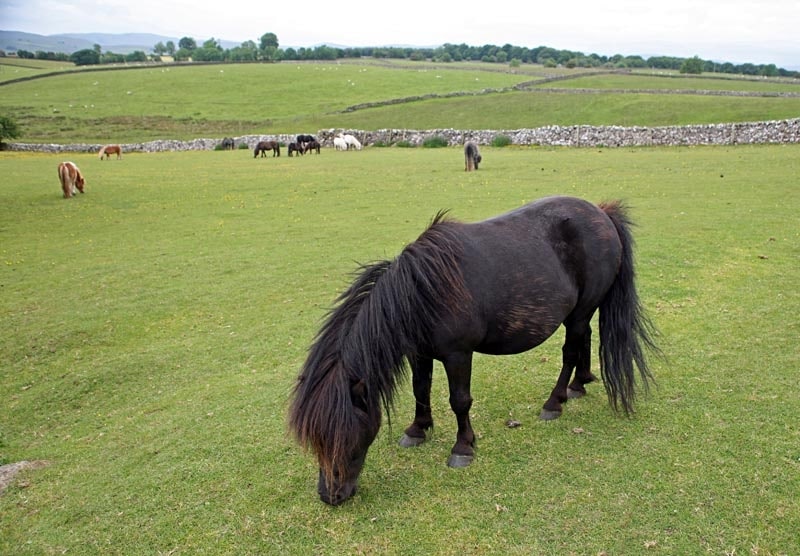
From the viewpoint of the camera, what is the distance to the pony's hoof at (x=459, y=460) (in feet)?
13.9

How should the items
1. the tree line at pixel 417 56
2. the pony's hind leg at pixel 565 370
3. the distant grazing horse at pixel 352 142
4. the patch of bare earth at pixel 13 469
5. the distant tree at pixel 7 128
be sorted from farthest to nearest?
the tree line at pixel 417 56 < the distant tree at pixel 7 128 < the distant grazing horse at pixel 352 142 < the pony's hind leg at pixel 565 370 < the patch of bare earth at pixel 13 469

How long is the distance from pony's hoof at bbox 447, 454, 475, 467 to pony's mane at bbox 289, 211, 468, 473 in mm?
847

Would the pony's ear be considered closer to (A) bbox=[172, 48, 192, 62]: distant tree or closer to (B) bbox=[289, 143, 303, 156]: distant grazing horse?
(B) bbox=[289, 143, 303, 156]: distant grazing horse

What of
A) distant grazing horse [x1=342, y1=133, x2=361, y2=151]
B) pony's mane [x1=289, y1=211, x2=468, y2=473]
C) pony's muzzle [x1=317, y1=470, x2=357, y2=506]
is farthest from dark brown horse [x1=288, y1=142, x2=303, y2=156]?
pony's muzzle [x1=317, y1=470, x2=357, y2=506]

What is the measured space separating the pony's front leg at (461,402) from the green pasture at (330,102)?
31.4 meters

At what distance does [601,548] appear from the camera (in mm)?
3328

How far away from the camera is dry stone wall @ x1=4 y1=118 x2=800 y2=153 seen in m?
25.8

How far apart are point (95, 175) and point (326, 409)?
2428 centimetres

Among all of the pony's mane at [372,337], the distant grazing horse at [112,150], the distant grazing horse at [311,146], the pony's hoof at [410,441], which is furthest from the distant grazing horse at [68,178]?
the pony's mane at [372,337]

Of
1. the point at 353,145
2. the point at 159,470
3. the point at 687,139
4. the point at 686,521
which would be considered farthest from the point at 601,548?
the point at 353,145

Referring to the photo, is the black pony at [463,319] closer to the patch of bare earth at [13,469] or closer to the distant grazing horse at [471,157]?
the patch of bare earth at [13,469]

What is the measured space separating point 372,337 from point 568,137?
28.9 meters

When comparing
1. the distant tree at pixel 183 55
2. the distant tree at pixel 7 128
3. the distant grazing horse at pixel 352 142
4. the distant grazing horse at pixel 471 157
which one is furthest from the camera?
the distant tree at pixel 183 55

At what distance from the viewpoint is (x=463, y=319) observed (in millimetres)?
3893
